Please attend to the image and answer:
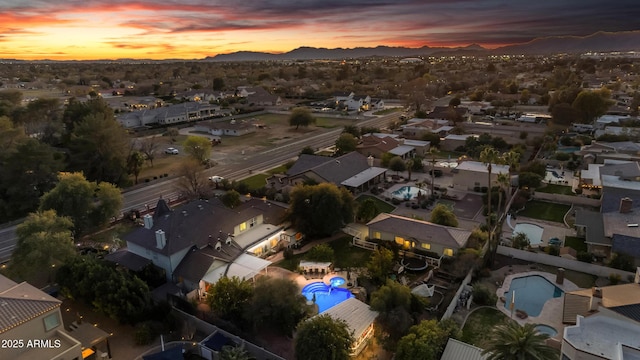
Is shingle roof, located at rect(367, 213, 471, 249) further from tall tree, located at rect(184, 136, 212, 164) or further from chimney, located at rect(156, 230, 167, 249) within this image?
tall tree, located at rect(184, 136, 212, 164)

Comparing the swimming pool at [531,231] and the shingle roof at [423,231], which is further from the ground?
the shingle roof at [423,231]

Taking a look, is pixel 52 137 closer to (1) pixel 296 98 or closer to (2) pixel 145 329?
(2) pixel 145 329

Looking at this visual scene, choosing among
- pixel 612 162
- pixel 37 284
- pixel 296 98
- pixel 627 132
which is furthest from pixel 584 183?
pixel 296 98

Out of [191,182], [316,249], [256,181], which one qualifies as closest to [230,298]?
[316,249]

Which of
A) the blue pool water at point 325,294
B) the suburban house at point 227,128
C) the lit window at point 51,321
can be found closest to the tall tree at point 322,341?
the blue pool water at point 325,294

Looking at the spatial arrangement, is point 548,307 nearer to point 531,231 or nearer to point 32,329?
point 531,231

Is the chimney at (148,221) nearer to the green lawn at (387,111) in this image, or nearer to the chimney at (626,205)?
the chimney at (626,205)
